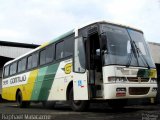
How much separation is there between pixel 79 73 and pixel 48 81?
319 centimetres

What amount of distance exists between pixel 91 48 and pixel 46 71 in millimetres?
3866

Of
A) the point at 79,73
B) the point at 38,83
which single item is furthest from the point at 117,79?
the point at 38,83

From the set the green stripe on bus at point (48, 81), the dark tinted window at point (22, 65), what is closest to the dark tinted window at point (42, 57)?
the green stripe on bus at point (48, 81)

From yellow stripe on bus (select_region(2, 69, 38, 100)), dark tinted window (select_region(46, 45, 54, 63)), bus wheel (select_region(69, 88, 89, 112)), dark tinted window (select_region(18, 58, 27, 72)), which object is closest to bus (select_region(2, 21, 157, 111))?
bus wheel (select_region(69, 88, 89, 112))

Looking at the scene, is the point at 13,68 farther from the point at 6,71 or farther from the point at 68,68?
the point at 68,68

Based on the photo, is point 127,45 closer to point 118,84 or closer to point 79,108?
point 118,84

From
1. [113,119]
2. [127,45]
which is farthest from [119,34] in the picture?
[113,119]

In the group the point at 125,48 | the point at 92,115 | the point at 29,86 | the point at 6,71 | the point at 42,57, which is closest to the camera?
the point at 92,115

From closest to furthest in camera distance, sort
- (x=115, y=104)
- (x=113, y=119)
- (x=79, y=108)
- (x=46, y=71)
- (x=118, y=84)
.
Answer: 1. (x=113, y=119)
2. (x=118, y=84)
3. (x=79, y=108)
4. (x=115, y=104)
5. (x=46, y=71)

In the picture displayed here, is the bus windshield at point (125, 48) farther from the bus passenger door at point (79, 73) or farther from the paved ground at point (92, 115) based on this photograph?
the paved ground at point (92, 115)

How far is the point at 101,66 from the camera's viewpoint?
1113cm

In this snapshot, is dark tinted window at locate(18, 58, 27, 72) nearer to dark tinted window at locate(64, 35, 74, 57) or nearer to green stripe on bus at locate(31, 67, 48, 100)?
green stripe on bus at locate(31, 67, 48, 100)

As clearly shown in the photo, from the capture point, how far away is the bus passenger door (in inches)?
443

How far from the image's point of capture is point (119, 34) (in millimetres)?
11352
